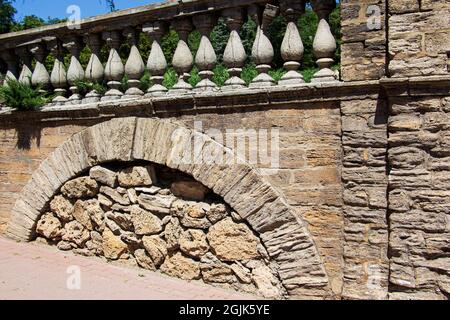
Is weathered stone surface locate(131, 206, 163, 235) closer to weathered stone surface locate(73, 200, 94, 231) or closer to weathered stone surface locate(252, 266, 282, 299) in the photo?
weathered stone surface locate(73, 200, 94, 231)

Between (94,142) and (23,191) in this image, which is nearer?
(94,142)

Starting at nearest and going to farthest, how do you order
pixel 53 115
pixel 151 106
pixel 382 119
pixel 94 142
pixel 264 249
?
1. pixel 382 119
2. pixel 264 249
3. pixel 151 106
4. pixel 94 142
5. pixel 53 115

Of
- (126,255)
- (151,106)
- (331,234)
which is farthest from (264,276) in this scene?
(151,106)

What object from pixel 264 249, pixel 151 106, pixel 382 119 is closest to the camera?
pixel 382 119

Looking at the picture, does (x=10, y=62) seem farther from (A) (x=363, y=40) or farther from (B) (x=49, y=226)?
(A) (x=363, y=40)

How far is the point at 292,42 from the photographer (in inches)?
170

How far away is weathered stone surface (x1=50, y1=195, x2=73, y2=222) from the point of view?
5.68 m

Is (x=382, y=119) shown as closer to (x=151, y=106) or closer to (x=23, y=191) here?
(x=151, y=106)

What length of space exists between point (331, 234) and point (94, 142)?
2747mm

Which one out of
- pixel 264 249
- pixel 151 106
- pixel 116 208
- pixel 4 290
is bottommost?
pixel 4 290

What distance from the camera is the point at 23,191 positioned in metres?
6.01

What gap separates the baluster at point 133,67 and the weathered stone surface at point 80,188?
104 cm

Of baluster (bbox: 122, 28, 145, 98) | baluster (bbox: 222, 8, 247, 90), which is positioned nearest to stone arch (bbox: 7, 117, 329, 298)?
baluster (bbox: 122, 28, 145, 98)

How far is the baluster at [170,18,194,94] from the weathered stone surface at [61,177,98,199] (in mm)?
1426
